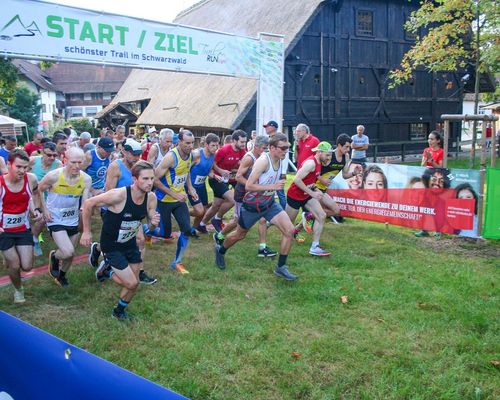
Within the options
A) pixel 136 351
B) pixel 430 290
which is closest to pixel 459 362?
pixel 430 290

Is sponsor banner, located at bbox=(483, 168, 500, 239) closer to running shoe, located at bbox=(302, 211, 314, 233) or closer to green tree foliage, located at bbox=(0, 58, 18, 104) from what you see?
running shoe, located at bbox=(302, 211, 314, 233)

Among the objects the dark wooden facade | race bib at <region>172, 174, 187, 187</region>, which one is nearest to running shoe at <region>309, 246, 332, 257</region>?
race bib at <region>172, 174, 187, 187</region>

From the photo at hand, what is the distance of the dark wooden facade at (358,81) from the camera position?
2409 centimetres

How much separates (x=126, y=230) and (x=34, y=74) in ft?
225

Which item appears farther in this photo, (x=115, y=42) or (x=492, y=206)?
(x=115, y=42)

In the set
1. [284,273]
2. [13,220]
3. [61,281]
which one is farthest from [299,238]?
[13,220]

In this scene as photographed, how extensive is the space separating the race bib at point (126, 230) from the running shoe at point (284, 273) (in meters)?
2.30

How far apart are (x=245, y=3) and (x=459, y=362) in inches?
1141

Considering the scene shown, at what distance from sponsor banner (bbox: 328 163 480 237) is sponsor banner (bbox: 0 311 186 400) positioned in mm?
7801

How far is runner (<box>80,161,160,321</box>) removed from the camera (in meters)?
5.01

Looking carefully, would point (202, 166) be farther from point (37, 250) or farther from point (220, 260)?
point (37, 250)

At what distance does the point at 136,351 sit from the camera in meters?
4.57

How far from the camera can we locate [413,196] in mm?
9320

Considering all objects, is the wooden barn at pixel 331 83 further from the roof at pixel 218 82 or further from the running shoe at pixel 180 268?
the running shoe at pixel 180 268
